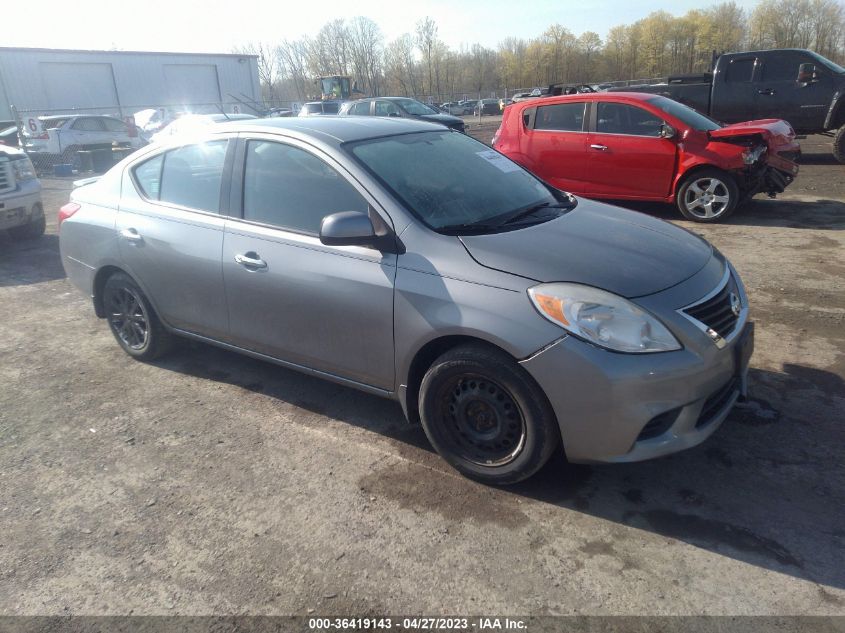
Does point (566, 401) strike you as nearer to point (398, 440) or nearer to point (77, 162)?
point (398, 440)

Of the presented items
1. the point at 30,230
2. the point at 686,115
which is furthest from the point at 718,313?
the point at 30,230

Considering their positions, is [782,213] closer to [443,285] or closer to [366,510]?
[443,285]

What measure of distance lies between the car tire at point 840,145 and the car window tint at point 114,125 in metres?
20.0

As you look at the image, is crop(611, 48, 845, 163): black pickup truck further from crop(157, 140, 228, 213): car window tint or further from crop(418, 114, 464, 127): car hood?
crop(157, 140, 228, 213): car window tint

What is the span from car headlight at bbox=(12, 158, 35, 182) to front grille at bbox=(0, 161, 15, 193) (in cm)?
12

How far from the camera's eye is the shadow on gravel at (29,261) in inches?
290

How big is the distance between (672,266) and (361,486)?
6.20 feet

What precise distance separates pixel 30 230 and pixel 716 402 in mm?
9630

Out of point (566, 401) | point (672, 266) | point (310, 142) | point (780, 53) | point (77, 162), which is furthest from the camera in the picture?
point (77, 162)

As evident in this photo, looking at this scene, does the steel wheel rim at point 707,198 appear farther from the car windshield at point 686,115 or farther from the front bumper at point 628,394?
the front bumper at point 628,394

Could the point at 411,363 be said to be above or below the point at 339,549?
above

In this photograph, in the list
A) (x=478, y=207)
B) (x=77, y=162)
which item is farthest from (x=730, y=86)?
(x=77, y=162)

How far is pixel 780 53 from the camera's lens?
41.9 ft

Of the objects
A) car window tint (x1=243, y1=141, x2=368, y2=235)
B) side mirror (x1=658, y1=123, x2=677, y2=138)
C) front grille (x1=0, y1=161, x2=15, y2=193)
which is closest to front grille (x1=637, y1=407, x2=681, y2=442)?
car window tint (x1=243, y1=141, x2=368, y2=235)
